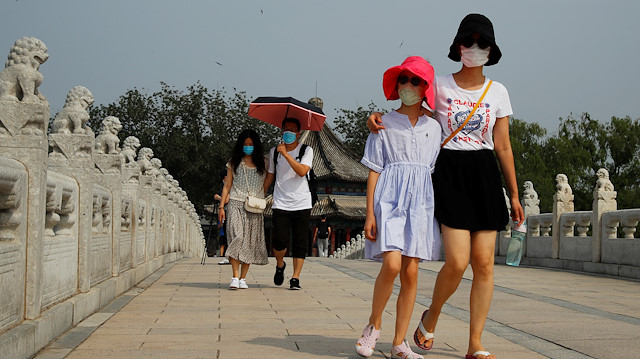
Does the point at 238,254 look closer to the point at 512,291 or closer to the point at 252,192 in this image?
the point at 252,192

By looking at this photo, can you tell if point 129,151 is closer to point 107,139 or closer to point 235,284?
point 107,139

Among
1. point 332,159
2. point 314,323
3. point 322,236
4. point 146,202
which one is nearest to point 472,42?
point 314,323

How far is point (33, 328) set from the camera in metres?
4.62

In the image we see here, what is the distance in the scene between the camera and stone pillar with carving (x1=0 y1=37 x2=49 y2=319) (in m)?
4.73

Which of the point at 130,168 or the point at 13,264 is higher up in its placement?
the point at 130,168

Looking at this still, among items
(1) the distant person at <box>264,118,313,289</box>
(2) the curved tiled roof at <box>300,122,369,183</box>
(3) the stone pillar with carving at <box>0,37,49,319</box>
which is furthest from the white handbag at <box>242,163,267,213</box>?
(2) the curved tiled roof at <box>300,122,369,183</box>

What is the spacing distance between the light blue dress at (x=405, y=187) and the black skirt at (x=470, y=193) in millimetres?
75

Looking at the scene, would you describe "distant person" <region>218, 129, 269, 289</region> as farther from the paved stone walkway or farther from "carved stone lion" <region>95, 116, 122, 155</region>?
"carved stone lion" <region>95, 116, 122, 155</region>

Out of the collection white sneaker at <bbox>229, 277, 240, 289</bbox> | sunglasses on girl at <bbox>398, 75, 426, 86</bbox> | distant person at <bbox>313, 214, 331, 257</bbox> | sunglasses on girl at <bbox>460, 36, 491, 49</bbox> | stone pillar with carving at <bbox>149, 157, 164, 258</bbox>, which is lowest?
distant person at <bbox>313, 214, 331, 257</bbox>

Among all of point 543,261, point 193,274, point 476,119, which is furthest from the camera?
point 543,261

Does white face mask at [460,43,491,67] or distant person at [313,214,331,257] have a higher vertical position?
white face mask at [460,43,491,67]

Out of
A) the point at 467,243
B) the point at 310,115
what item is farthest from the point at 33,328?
the point at 310,115

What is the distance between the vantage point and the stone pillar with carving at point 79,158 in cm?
660

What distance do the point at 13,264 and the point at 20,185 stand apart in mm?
436
